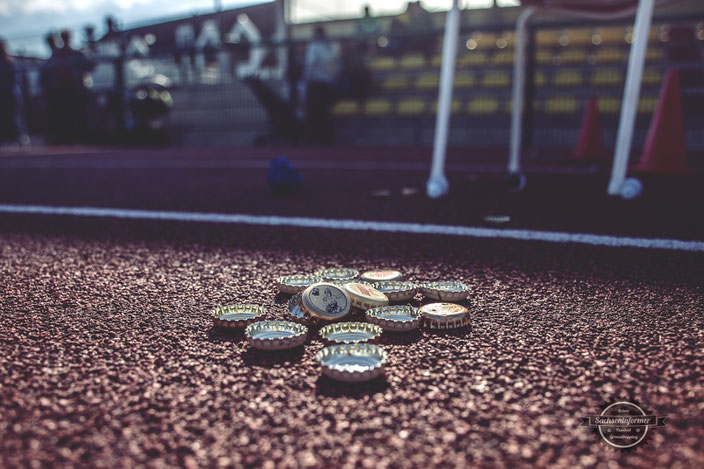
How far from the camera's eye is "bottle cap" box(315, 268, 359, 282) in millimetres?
1627

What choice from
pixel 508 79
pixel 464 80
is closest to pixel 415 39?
pixel 464 80

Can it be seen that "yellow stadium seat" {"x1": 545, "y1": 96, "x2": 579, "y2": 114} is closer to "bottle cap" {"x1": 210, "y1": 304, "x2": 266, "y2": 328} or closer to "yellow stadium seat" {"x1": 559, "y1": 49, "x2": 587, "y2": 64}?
"yellow stadium seat" {"x1": 559, "y1": 49, "x2": 587, "y2": 64}

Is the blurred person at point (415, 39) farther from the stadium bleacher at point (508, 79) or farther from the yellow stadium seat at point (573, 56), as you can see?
the yellow stadium seat at point (573, 56)

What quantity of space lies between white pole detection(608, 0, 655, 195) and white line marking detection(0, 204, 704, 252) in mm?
787

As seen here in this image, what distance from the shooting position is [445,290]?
144 centimetres

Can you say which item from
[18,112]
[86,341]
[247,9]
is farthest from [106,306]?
[247,9]

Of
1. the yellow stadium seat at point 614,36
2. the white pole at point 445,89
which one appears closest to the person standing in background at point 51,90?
the yellow stadium seat at point 614,36

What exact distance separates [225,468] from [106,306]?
825 millimetres

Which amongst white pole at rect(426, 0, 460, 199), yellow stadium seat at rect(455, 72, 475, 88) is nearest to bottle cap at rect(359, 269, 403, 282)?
white pole at rect(426, 0, 460, 199)

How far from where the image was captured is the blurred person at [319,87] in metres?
11.3

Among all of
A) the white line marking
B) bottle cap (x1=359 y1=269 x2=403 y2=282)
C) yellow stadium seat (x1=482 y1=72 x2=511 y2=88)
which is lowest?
bottle cap (x1=359 y1=269 x2=403 y2=282)

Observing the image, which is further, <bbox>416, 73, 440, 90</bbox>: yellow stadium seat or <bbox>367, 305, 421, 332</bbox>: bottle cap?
<bbox>416, 73, 440, 90</bbox>: yellow stadium seat

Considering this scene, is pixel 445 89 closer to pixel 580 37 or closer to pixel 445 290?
pixel 445 290

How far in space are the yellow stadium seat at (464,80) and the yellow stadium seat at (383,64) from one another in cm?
179
